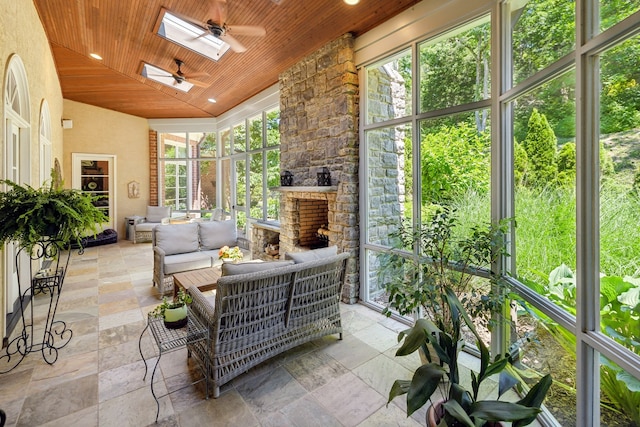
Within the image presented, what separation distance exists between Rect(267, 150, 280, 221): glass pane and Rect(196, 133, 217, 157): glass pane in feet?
11.0

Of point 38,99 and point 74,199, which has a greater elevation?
point 38,99

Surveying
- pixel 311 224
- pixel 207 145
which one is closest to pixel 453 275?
pixel 311 224

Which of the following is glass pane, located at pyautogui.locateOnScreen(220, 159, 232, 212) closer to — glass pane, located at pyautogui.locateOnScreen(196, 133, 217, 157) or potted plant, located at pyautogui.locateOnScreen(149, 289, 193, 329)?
glass pane, located at pyautogui.locateOnScreen(196, 133, 217, 157)

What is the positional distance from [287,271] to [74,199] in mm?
1888

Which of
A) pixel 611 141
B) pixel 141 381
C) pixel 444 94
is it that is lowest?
pixel 141 381

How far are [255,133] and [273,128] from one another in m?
0.80

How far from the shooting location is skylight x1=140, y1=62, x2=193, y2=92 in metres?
5.84

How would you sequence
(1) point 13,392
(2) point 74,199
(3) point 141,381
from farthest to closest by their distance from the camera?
(2) point 74,199 → (3) point 141,381 → (1) point 13,392

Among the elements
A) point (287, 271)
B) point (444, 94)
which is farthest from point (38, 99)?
point (444, 94)

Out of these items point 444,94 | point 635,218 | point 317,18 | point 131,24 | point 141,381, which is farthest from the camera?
point 131,24

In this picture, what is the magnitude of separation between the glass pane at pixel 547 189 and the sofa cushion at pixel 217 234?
14.1ft

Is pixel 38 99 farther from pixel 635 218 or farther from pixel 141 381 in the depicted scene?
pixel 635 218

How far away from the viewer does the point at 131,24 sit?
14.1ft

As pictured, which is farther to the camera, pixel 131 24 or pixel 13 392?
pixel 131 24
